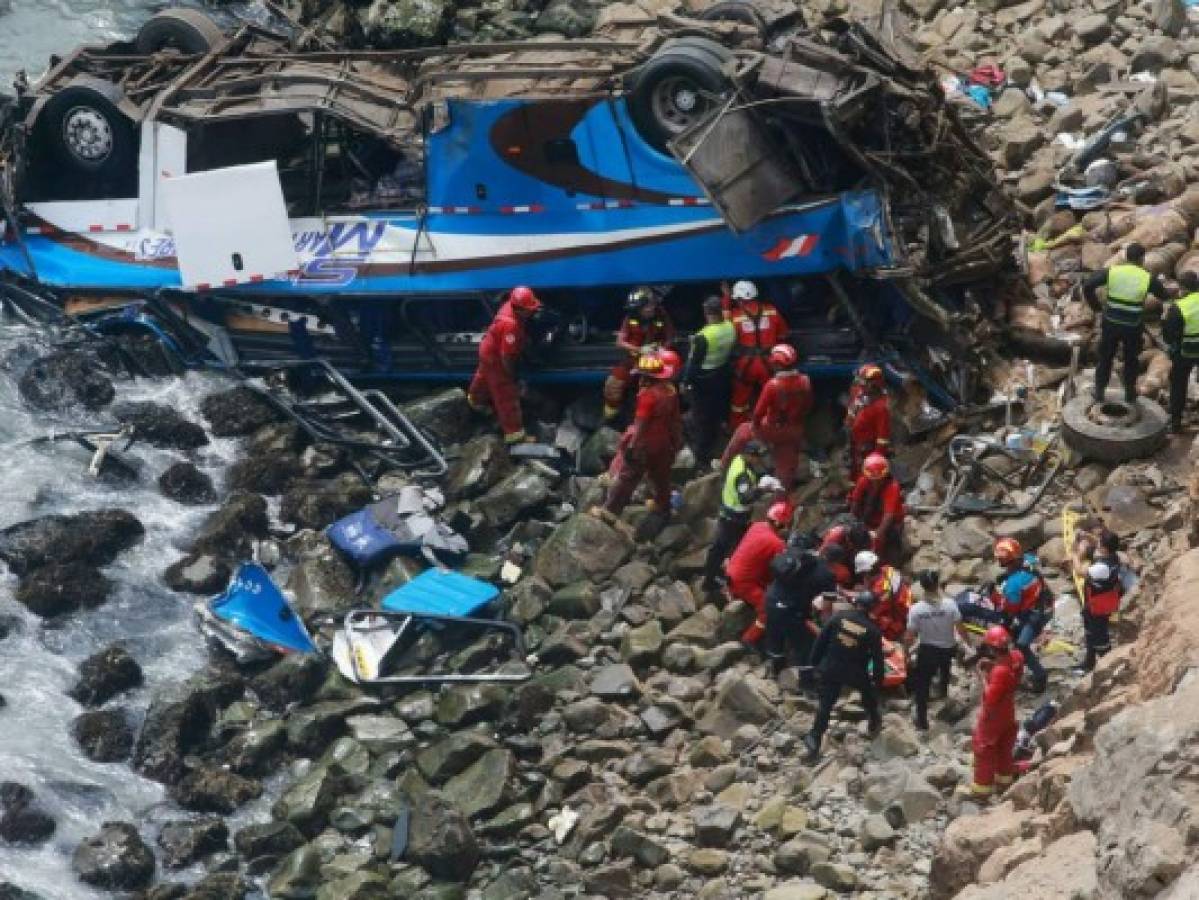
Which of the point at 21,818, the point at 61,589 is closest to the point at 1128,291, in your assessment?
the point at 61,589

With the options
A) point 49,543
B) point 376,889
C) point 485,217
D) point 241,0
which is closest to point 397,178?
point 485,217

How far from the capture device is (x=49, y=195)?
17422mm

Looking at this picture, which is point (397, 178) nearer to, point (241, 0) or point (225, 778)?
point (225, 778)

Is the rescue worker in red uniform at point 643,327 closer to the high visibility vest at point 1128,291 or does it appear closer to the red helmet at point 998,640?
the high visibility vest at point 1128,291

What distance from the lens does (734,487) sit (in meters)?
14.2

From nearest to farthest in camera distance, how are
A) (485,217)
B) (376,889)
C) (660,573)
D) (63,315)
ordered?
(376,889), (660,573), (485,217), (63,315)

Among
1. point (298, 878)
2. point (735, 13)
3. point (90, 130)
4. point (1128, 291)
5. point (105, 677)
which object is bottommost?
point (298, 878)

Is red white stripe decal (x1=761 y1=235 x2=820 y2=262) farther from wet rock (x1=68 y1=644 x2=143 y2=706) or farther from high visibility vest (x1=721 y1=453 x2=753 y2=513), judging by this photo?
wet rock (x1=68 y1=644 x2=143 y2=706)

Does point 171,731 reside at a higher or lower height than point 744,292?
lower

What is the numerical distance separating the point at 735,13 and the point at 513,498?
13.3 feet

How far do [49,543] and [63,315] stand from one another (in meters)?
2.60

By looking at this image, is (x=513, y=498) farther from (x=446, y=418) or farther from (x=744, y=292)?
(x=744, y=292)

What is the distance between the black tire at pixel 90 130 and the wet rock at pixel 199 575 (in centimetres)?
350

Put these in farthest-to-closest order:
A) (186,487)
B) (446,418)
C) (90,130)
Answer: (90,130)
(446,418)
(186,487)
